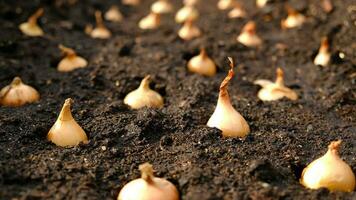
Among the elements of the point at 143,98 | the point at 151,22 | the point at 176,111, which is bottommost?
the point at 176,111

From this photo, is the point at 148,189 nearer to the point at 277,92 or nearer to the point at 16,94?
the point at 16,94

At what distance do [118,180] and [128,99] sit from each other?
78cm

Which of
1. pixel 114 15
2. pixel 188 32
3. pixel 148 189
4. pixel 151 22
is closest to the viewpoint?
pixel 148 189

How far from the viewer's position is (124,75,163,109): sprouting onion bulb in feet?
9.54

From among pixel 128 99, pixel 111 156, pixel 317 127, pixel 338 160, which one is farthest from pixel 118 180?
pixel 317 127

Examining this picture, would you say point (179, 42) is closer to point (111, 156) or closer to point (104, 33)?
point (104, 33)

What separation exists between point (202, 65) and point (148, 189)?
1596 mm

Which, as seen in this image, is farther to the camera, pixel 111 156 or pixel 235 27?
pixel 235 27

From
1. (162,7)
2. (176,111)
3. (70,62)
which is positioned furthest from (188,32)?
(176,111)

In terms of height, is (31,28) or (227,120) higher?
(31,28)

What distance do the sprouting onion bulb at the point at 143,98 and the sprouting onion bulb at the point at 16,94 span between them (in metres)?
0.57

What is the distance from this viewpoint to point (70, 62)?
350 centimetres

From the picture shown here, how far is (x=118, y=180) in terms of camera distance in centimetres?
228

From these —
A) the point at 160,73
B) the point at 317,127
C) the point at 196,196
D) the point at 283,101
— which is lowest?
the point at 196,196
